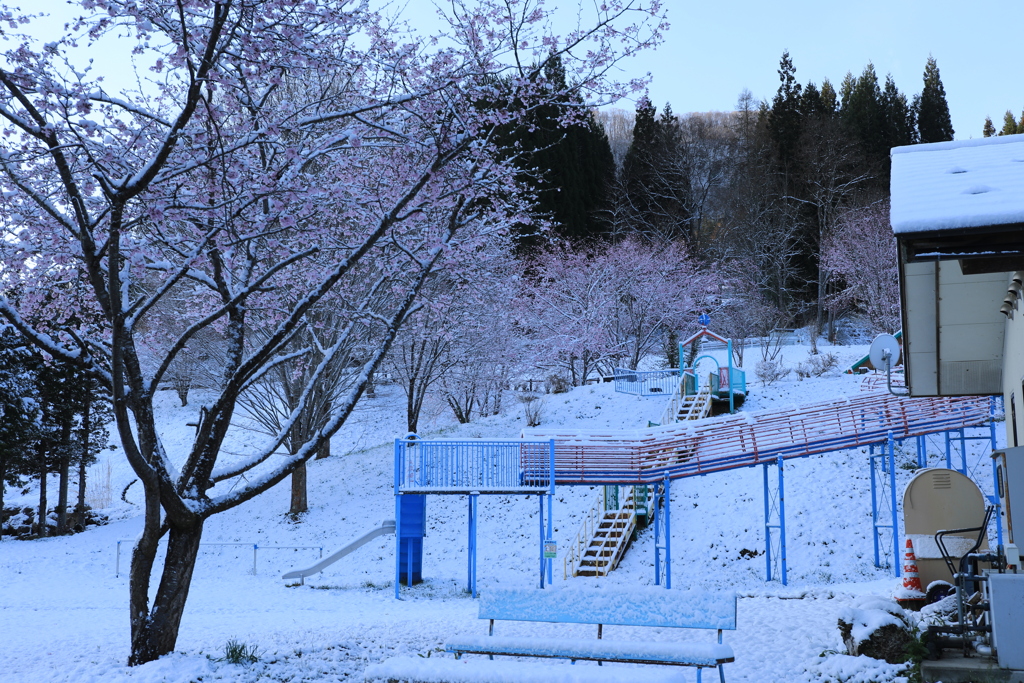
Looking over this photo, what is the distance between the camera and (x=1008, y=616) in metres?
5.87

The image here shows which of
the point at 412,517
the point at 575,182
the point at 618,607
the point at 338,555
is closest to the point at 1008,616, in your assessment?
the point at 618,607

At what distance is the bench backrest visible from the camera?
790 cm

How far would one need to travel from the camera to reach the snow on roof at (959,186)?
4996 mm

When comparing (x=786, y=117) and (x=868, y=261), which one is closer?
(x=868, y=261)

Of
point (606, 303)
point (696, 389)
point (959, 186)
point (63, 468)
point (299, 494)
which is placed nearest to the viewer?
point (959, 186)

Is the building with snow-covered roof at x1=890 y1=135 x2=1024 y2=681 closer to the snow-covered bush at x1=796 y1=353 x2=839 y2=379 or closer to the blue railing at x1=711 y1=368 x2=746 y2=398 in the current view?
the blue railing at x1=711 y1=368 x2=746 y2=398

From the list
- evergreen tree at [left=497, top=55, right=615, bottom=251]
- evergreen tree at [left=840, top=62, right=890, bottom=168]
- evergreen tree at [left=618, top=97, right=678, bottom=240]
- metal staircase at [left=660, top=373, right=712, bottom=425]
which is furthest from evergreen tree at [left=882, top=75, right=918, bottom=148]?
metal staircase at [left=660, top=373, right=712, bottom=425]

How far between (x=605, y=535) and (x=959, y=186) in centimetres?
1557

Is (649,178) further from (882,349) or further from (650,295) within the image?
(882,349)

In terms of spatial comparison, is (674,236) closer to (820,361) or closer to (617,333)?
(617,333)

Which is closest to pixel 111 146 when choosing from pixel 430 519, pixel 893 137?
pixel 430 519

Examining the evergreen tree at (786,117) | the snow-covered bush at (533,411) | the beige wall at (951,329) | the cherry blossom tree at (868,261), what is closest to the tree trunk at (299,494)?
the snow-covered bush at (533,411)

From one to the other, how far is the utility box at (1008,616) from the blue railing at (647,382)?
23.9m

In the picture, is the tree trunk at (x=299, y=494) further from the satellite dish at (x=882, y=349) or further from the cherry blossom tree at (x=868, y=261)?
the cherry blossom tree at (x=868, y=261)
